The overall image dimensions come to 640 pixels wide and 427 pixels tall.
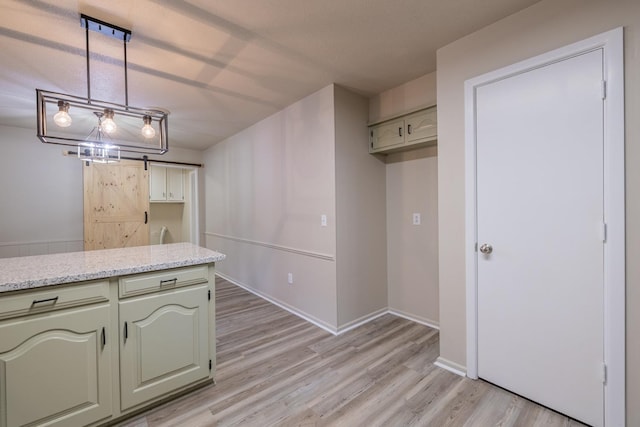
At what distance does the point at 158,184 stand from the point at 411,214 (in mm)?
5361

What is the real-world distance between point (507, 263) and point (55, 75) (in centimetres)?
395

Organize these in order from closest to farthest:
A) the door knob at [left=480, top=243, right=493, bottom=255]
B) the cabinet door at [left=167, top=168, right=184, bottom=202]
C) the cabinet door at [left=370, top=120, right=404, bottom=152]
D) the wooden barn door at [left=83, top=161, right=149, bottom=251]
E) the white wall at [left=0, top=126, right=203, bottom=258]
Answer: the door knob at [left=480, top=243, right=493, bottom=255]
the cabinet door at [left=370, top=120, right=404, bottom=152]
the white wall at [left=0, top=126, right=203, bottom=258]
the wooden barn door at [left=83, top=161, right=149, bottom=251]
the cabinet door at [left=167, top=168, right=184, bottom=202]

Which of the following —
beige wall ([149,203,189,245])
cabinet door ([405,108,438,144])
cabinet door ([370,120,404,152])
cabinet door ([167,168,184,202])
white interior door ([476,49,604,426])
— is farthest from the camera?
beige wall ([149,203,189,245])

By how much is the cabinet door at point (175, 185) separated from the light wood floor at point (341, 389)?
4.32 m

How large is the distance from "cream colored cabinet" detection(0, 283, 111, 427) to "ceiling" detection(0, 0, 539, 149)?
5.53 ft

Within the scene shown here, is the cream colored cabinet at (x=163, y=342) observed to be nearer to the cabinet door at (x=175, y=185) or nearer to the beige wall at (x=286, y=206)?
the beige wall at (x=286, y=206)

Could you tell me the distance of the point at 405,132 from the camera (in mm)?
2715

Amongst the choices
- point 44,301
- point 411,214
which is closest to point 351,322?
point 411,214

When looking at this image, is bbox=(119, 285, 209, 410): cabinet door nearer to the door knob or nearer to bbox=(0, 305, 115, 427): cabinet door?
bbox=(0, 305, 115, 427): cabinet door

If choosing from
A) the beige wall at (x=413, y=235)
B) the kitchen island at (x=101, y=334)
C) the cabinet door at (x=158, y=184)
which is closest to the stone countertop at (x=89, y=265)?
the kitchen island at (x=101, y=334)

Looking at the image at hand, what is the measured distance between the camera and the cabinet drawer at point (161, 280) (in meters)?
1.64

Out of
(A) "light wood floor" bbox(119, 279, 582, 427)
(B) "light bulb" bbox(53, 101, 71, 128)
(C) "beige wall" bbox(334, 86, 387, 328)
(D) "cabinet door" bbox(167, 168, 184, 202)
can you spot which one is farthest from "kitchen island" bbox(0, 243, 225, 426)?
(D) "cabinet door" bbox(167, 168, 184, 202)

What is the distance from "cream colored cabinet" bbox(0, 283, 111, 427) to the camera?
1330 millimetres

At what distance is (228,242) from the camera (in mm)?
4848
